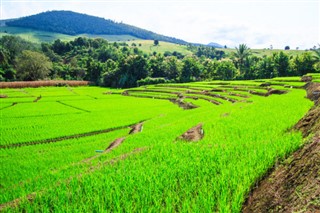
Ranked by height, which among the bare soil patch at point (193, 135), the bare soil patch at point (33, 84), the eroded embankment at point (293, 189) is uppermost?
the bare soil patch at point (33, 84)

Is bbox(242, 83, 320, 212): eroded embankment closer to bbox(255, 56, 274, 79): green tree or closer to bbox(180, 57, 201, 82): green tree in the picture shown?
bbox(255, 56, 274, 79): green tree

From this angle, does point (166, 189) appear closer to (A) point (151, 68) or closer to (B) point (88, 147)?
(B) point (88, 147)

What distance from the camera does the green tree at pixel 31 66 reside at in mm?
72250

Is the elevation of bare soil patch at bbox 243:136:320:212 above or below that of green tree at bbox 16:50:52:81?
below

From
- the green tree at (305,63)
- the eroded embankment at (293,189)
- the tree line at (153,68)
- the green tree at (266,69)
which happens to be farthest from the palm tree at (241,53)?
the eroded embankment at (293,189)

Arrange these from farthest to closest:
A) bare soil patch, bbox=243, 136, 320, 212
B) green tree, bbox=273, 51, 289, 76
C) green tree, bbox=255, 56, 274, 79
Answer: green tree, bbox=255, 56, 274, 79, green tree, bbox=273, 51, 289, 76, bare soil patch, bbox=243, 136, 320, 212

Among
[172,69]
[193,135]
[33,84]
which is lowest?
[193,135]

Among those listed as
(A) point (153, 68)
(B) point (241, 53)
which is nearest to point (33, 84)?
(A) point (153, 68)

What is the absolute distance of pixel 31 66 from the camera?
73000mm

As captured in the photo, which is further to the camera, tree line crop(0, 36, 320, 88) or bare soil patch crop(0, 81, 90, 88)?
bare soil patch crop(0, 81, 90, 88)

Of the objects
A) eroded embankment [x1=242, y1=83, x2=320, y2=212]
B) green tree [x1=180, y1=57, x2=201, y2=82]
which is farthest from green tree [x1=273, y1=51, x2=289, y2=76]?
eroded embankment [x1=242, y1=83, x2=320, y2=212]

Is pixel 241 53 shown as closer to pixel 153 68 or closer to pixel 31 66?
pixel 153 68

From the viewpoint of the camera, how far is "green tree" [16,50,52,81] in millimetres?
72250

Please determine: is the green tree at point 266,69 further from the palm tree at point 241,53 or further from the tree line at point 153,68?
the palm tree at point 241,53
